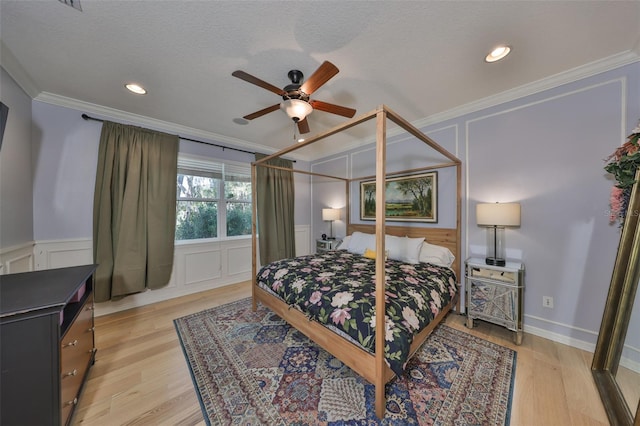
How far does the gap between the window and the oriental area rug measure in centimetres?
177

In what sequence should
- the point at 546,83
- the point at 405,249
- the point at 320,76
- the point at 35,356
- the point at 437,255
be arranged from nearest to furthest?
the point at 35,356, the point at 320,76, the point at 546,83, the point at 437,255, the point at 405,249

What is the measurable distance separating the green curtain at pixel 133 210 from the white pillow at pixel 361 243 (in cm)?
270

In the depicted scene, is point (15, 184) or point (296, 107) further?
A: point (15, 184)

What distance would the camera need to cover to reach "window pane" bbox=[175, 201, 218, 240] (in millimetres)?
3356

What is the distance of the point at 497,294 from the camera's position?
214 centimetres

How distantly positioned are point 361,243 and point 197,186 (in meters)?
2.83

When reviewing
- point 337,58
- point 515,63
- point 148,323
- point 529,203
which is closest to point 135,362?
point 148,323

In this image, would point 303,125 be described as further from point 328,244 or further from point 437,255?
point 328,244

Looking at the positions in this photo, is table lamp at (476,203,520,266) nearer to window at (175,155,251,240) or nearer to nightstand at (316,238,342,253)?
nightstand at (316,238,342,253)

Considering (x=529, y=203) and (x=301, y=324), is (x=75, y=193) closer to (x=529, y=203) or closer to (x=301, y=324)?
(x=301, y=324)

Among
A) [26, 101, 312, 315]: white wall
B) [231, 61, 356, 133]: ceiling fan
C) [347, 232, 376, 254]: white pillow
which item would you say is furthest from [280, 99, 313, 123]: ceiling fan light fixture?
[26, 101, 312, 315]: white wall

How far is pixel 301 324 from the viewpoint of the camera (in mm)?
2008

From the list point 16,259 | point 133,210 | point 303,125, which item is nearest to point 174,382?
point 16,259

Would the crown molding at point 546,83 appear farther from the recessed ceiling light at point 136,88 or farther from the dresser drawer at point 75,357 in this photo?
the dresser drawer at point 75,357
